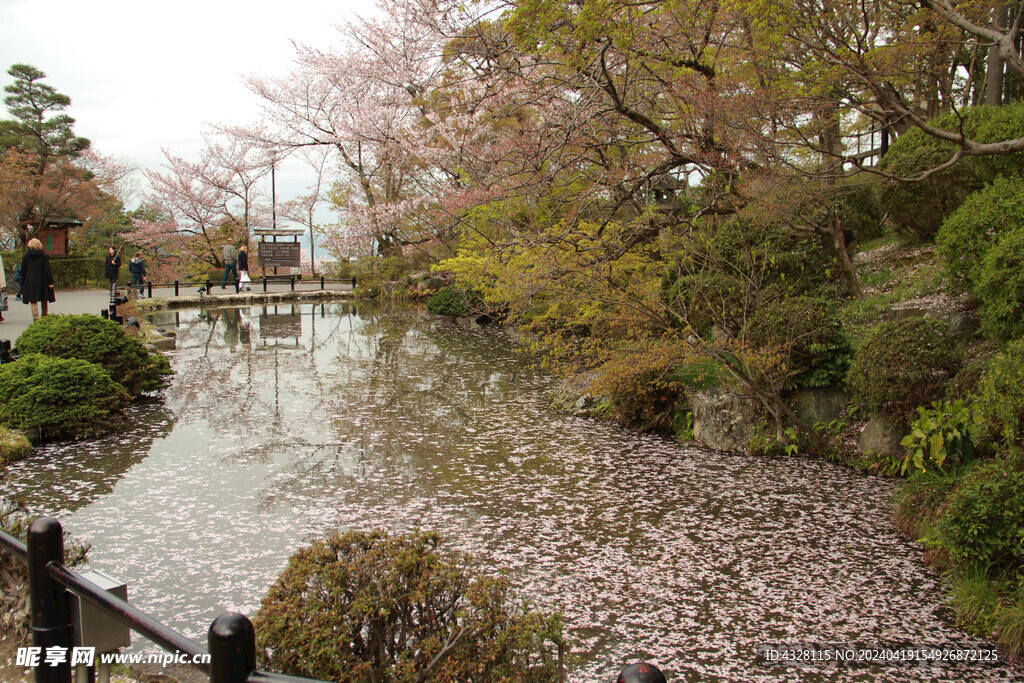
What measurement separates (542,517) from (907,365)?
403 centimetres

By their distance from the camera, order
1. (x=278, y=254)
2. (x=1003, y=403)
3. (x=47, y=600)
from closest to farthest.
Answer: (x=47, y=600)
(x=1003, y=403)
(x=278, y=254)

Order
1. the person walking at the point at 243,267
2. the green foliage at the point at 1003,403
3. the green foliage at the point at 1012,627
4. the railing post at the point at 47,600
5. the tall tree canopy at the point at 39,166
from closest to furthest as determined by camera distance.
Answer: the railing post at the point at 47,600 → the green foliage at the point at 1012,627 → the green foliage at the point at 1003,403 → the tall tree canopy at the point at 39,166 → the person walking at the point at 243,267

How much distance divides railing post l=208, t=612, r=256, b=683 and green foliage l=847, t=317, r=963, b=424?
23.1 ft

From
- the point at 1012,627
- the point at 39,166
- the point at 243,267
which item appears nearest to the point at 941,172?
the point at 1012,627

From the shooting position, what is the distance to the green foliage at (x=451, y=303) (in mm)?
21078

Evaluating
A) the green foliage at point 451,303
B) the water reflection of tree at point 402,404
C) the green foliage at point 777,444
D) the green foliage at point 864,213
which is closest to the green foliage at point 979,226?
the green foliage at point 777,444

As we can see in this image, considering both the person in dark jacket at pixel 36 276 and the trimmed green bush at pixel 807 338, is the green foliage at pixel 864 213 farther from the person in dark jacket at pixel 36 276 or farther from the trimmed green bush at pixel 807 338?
the person in dark jacket at pixel 36 276

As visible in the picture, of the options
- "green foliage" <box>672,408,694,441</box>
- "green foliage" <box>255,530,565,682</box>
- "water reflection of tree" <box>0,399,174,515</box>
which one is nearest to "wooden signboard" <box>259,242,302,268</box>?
"water reflection of tree" <box>0,399,174,515</box>

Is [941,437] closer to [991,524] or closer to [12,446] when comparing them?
[991,524]

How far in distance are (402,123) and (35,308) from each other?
13.2 meters

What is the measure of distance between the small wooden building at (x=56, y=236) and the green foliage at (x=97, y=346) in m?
18.3

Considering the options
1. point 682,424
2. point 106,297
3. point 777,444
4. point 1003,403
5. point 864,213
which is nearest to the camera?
point 1003,403

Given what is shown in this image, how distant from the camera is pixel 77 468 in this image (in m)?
7.14

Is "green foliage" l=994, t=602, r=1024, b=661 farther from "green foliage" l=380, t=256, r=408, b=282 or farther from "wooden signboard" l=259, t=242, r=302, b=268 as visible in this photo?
"wooden signboard" l=259, t=242, r=302, b=268
